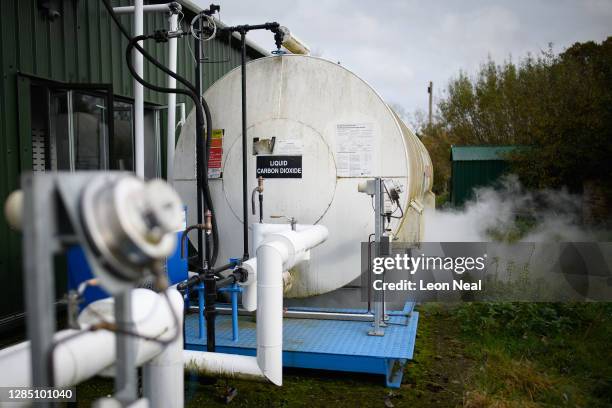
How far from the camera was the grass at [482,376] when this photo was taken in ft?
11.9

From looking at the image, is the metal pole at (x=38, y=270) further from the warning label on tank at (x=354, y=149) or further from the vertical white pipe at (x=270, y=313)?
the warning label on tank at (x=354, y=149)

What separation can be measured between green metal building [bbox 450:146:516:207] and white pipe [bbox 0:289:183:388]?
41.4ft

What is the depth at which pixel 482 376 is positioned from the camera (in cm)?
399

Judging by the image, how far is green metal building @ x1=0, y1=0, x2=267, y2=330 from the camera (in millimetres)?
4672

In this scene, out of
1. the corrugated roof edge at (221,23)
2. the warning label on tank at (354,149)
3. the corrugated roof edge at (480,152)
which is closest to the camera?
the warning label on tank at (354,149)

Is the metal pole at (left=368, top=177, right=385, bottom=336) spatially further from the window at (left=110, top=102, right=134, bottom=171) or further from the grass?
the window at (left=110, top=102, right=134, bottom=171)

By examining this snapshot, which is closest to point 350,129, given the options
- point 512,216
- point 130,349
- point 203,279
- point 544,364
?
point 203,279

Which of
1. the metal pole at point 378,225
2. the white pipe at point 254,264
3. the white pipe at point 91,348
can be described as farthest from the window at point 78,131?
the white pipe at point 91,348

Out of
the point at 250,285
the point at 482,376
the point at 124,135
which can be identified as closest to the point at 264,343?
the point at 250,285

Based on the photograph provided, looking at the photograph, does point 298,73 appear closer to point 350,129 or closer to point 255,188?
point 350,129

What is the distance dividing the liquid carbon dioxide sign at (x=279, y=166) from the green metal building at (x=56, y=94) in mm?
975

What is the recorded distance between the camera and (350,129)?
462 centimetres

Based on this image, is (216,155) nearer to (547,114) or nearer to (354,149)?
(354,149)

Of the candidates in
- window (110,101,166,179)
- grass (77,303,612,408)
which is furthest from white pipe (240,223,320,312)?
window (110,101,166,179)
